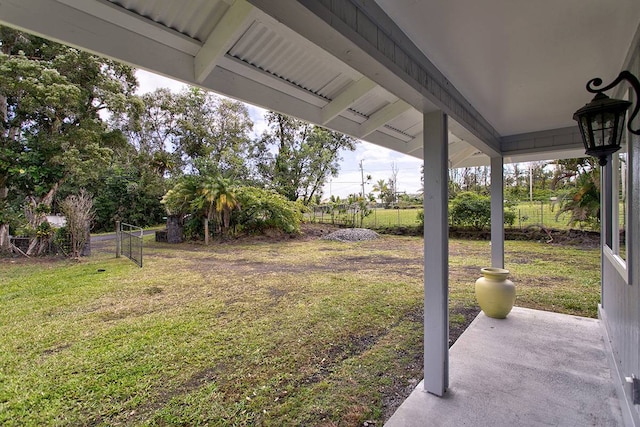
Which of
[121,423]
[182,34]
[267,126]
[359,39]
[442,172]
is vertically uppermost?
[267,126]

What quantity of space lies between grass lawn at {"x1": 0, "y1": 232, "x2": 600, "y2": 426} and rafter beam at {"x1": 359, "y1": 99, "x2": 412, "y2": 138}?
7.34 ft

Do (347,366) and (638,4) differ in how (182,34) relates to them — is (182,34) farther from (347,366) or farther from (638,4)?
(347,366)

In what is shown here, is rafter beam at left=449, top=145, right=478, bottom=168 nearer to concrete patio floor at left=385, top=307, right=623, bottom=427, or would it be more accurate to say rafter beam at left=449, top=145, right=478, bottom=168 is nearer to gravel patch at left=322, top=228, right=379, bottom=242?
concrete patio floor at left=385, top=307, right=623, bottom=427

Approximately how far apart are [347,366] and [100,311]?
11.4 feet

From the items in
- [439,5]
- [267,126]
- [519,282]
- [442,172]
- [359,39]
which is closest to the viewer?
[359,39]

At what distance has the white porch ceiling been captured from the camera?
125cm

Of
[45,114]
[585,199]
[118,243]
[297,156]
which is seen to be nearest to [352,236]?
[297,156]

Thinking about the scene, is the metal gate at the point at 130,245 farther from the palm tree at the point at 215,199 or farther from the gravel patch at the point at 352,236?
the gravel patch at the point at 352,236

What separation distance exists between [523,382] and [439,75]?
2459 mm

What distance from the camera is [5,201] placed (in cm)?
729

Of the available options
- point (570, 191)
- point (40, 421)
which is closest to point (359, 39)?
point (40, 421)

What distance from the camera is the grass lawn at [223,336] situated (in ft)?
7.12

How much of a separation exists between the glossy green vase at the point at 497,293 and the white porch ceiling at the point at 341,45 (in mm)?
1860

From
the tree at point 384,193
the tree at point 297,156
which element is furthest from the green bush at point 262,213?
the tree at point 384,193
